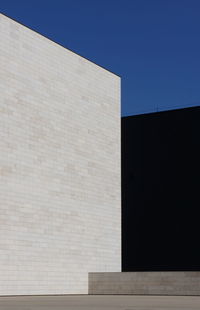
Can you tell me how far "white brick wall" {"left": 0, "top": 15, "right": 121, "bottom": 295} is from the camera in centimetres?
2134

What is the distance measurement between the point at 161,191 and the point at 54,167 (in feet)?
41.6

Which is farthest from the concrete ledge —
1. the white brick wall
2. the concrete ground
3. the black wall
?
the black wall

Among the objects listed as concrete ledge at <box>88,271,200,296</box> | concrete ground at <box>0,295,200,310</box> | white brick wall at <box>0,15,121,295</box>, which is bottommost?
concrete ground at <box>0,295,200,310</box>

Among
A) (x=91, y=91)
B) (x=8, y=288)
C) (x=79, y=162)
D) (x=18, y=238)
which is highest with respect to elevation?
(x=91, y=91)

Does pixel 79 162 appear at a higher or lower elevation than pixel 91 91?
lower

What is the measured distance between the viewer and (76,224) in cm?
2416

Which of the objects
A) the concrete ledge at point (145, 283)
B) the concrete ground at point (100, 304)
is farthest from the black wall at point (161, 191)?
the concrete ground at point (100, 304)

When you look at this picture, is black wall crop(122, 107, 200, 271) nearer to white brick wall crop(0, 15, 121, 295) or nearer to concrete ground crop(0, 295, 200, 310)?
white brick wall crop(0, 15, 121, 295)

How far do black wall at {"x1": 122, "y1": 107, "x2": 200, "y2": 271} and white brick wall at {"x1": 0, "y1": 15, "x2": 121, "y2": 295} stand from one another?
7.86 meters

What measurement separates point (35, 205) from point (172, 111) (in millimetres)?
14640

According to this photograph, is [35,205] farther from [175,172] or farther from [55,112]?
[175,172]

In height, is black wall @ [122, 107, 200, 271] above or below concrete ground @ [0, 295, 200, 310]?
above

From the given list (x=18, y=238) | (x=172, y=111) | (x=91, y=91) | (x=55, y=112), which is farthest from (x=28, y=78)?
(x=172, y=111)

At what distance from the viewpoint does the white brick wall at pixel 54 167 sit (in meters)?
21.3
